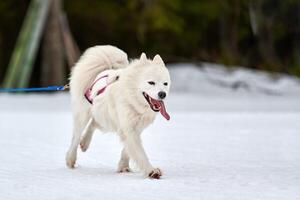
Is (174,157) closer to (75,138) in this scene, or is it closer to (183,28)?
(75,138)

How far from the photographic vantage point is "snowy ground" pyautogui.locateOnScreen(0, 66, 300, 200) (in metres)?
6.44

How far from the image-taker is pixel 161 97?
7184 millimetres

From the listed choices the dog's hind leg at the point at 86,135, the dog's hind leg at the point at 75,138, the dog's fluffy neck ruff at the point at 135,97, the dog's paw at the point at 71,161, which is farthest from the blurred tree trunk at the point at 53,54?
the dog's fluffy neck ruff at the point at 135,97

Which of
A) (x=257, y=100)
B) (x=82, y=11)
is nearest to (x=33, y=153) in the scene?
(x=257, y=100)

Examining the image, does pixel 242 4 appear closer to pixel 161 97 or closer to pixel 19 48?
pixel 19 48

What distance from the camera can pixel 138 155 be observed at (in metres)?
7.34

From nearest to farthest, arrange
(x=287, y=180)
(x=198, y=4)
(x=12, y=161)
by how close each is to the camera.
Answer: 1. (x=287, y=180)
2. (x=12, y=161)
3. (x=198, y=4)

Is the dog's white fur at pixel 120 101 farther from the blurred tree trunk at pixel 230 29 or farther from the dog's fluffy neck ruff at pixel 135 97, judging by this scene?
the blurred tree trunk at pixel 230 29

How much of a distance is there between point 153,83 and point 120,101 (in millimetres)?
442

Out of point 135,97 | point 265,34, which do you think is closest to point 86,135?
point 135,97

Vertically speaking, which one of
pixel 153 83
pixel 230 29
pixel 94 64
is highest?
pixel 230 29

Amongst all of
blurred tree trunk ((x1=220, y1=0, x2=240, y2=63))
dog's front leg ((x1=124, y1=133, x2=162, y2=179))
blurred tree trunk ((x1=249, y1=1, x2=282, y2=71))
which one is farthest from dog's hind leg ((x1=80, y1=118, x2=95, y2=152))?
blurred tree trunk ((x1=220, y1=0, x2=240, y2=63))

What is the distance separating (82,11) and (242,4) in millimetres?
6065

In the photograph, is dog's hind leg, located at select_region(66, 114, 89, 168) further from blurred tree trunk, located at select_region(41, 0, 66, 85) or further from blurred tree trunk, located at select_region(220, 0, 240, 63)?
blurred tree trunk, located at select_region(220, 0, 240, 63)
